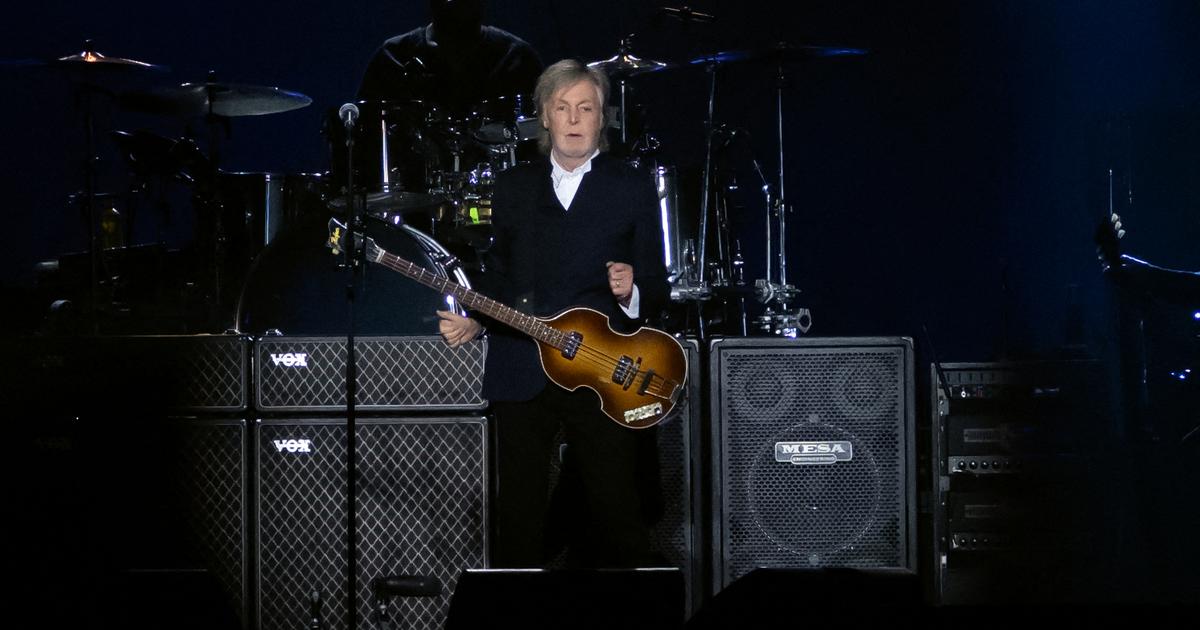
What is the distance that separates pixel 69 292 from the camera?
8102 millimetres

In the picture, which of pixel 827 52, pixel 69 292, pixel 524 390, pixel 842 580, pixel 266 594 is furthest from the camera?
pixel 69 292

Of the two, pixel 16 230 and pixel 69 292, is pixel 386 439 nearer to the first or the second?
pixel 69 292

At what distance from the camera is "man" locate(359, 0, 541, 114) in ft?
24.8

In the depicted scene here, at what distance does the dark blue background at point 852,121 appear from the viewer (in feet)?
29.0

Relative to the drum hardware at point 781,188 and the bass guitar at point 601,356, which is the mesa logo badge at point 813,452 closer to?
the bass guitar at point 601,356

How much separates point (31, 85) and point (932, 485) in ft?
26.2

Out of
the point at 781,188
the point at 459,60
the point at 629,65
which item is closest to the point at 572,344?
the point at 629,65

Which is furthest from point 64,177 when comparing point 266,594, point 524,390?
point 524,390

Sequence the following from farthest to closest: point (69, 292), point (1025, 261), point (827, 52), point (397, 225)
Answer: point (1025, 261) < point (69, 292) < point (827, 52) < point (397, 225)

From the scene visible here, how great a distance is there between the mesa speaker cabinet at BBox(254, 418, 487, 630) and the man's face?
4.59 feet

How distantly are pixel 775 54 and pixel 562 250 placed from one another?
387 cm

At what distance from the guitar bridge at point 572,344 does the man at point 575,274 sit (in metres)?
0.11

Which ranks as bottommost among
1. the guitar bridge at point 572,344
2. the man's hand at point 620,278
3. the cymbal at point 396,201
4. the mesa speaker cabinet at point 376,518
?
the mesa speaker cabinet at point 376,518

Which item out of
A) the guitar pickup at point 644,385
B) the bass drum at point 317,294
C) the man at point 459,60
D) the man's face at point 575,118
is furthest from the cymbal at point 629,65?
the guitar pickup at point 644,385
